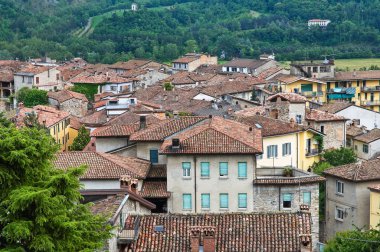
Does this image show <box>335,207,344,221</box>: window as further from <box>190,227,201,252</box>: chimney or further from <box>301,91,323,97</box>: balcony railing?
<box>301,91,323,97</box>: balcony railing

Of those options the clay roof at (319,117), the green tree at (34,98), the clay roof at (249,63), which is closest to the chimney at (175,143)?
the clay roof at (319,117)

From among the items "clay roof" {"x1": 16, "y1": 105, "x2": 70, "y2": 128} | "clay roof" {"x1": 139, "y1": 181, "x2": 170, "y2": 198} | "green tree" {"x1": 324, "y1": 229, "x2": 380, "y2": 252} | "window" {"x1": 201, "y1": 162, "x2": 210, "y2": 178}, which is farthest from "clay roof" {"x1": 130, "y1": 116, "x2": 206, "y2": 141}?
"clay roof" {"x1": 16, "y1": 105, "x2": 70, "y2": 128}

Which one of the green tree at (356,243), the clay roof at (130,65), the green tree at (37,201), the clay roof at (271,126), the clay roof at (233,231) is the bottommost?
the clay roof at (130,65)

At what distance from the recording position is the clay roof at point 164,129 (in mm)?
39750

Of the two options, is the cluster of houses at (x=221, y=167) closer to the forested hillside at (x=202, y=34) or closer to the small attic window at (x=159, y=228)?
the small attic window at (x=159, y=228)

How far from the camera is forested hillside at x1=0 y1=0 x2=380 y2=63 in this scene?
158 metres

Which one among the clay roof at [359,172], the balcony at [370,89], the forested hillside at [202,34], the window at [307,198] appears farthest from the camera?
the forested hillside at [202,34]

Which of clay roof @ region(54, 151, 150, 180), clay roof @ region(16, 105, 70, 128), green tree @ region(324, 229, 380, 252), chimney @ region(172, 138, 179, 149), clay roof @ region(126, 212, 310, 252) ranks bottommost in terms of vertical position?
clay roof @ region(16, 105, 70, 128)

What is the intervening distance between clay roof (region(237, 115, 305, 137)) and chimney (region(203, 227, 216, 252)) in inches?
911

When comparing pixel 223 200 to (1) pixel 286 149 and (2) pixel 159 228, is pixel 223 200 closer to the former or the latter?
(1) pixel 286 149

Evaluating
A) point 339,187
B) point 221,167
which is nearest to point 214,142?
point 221,167

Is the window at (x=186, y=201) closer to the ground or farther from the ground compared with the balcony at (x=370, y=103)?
farther from the ground

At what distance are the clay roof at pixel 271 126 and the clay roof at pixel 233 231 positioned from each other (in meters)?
21.4

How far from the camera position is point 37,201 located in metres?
17.3
